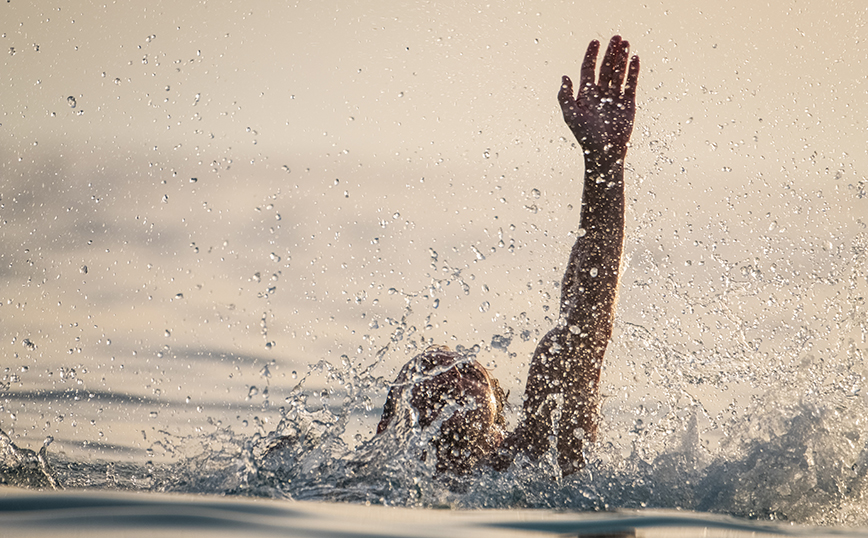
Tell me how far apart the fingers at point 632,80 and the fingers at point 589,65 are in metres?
0.15

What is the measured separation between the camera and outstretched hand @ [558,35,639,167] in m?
3.21


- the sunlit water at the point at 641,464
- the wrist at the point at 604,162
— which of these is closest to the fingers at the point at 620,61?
the wrist at the point at 604,162

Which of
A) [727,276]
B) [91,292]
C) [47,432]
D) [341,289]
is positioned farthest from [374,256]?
[727,276]

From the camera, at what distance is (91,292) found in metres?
7.98

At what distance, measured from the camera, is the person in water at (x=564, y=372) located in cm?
285

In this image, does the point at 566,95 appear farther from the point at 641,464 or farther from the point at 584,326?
the point at 641,464

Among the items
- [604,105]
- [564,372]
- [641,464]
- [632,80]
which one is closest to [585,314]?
[564,372]

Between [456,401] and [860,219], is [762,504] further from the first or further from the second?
[860,219]

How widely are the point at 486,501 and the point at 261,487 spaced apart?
2.13ft

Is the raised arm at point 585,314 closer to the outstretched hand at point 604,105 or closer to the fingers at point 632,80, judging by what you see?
the outstretched hand at point 604,105

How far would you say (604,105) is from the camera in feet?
10.9

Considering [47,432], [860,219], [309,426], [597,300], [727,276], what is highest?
[860,219]

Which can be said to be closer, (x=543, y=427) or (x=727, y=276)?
(x=543, y=427)

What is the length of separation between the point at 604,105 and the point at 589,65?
210mm
